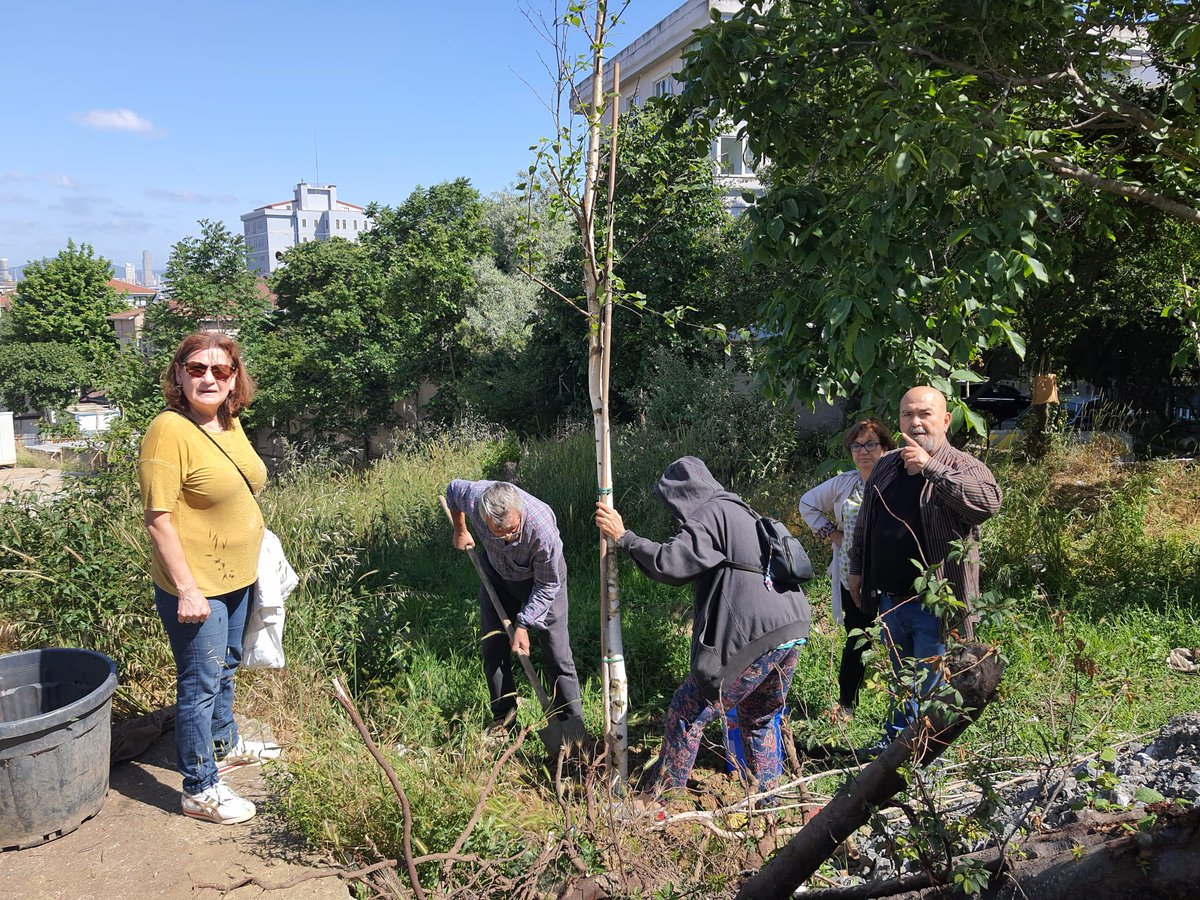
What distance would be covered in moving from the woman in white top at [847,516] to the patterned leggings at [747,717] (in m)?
0.49

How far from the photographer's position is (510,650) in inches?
170

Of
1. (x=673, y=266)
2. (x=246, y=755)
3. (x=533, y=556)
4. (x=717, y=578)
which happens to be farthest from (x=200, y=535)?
(x=673, y=266)

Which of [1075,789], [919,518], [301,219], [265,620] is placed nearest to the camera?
[1075,789]

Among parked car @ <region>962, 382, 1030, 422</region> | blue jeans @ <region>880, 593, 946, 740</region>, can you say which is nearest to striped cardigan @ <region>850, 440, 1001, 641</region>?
blue jeans @ <region>880, 593, 946, 740</region>

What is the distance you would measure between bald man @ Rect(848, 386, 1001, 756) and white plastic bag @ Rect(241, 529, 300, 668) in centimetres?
252

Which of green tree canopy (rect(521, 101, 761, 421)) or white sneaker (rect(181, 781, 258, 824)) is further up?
green tree canopy (rect(521, 101, 761, 421))

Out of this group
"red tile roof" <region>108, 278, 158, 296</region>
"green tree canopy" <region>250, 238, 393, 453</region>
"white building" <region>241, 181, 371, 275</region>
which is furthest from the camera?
"white building" <region>241, 181, 371, 275</region>

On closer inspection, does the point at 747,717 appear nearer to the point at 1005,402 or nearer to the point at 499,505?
the point at 499,505

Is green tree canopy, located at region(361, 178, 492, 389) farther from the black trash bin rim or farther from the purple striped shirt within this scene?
the black trash bin rim

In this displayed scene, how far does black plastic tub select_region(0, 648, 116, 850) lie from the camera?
119 inches

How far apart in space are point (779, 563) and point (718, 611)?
325mm

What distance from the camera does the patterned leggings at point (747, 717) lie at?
3.48 meters

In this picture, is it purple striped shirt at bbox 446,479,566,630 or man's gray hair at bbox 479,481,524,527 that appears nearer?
man's gray hair at bbox 479,481,524,527

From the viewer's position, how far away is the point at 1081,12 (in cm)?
556
